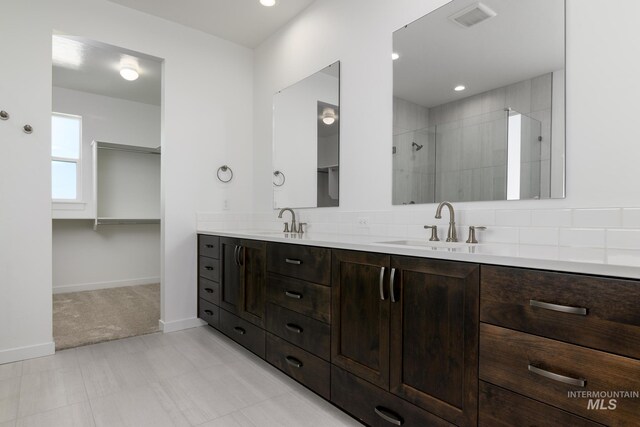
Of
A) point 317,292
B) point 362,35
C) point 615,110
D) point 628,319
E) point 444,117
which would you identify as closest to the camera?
point 628,319

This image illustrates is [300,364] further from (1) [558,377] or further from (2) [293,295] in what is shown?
(1) [558,377]

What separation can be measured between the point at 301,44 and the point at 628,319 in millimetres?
3019

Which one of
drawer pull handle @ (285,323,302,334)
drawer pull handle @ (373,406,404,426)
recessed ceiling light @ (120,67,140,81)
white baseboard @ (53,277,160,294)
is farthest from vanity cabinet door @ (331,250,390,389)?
white baseboard @ (53,277,160,294)

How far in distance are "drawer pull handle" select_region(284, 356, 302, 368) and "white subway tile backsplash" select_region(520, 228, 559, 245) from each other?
136cm

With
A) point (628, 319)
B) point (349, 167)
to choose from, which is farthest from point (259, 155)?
point (628, 319)

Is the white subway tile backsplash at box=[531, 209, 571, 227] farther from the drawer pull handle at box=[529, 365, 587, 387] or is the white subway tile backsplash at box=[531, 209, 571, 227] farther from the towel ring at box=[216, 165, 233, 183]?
the towel ring at box=[216, 165, 233, 183]

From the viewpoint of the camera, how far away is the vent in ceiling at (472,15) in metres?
1.79

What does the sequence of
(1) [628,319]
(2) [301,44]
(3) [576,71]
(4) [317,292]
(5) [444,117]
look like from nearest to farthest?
(1) [628,319] → (3) [576,71] → (4) [317,292] → (5) [444,117] → (2) [301,44]

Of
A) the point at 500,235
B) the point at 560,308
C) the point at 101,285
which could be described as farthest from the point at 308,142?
the point at 101,285

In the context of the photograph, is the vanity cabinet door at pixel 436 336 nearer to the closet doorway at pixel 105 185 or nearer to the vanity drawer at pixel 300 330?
the vanity drawer at pixel 300 330

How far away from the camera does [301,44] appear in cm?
308

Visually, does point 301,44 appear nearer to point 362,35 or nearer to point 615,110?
point 362,35

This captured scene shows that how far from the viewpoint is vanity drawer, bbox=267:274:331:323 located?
70.7 inches

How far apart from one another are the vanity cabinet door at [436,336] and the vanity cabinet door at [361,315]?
52 millimetres
